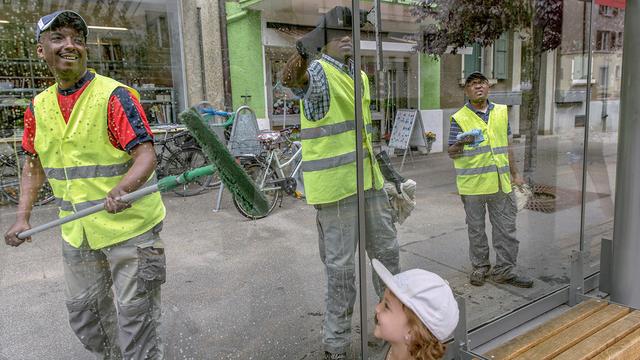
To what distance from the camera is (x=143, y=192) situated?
184 centimetres

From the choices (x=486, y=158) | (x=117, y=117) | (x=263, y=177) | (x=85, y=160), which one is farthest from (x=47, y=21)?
(x=486, y=158)

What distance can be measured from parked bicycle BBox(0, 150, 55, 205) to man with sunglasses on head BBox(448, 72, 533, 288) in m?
2.30

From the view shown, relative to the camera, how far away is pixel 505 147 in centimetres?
337

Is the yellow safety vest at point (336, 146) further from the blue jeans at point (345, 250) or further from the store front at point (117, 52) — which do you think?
the store front at point (117, 52)

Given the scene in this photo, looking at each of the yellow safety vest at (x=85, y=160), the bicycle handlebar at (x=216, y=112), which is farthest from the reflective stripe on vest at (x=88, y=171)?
the bicycle handlebar at (x=216, y=112)

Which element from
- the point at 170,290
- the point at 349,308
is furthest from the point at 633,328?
the point at 170,290

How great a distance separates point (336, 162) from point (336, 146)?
0.26ft

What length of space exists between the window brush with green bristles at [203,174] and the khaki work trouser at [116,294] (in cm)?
18

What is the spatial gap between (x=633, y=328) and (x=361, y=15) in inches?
76.7

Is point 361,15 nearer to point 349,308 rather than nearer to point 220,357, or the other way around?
point 349,308

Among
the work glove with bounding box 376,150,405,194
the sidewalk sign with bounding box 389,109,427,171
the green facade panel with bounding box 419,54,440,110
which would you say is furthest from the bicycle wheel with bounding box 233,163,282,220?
the green facade panel with bounding box 419,54,440,110

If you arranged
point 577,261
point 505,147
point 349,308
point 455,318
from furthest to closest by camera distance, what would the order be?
point 505,147
point 577,261
point 349,308
point 455,318

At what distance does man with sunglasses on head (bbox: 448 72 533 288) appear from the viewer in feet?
10.3

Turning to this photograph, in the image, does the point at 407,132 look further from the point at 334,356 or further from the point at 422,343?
the point at 422,343
